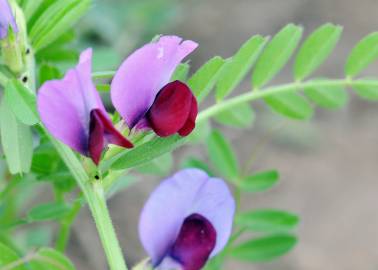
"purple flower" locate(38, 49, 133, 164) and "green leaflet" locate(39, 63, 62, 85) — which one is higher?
"green leaflet" locate(39, 63, 62, 85)

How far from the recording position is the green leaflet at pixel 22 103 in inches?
29.2

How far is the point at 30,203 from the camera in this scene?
2.36 meters

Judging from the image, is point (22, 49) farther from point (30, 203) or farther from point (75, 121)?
point (30, 203)

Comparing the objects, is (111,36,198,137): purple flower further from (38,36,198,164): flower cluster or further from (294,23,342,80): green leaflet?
(294,23,342,80): green leaflet

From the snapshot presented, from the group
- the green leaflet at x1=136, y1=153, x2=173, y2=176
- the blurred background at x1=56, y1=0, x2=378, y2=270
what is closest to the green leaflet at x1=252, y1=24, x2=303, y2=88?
the green leaflet at x1=136, y1=153, x2=173, y2=176

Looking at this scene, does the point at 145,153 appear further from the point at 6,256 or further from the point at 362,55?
the point at 362,55

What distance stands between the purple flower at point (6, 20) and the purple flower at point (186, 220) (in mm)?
209

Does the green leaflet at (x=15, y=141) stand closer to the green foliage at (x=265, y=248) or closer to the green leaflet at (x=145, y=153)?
the green leaflet at (x=145, y=153)

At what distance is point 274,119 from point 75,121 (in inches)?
86.9

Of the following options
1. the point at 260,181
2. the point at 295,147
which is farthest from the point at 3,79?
the point at 295,147

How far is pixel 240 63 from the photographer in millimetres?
940

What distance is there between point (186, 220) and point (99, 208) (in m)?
0.07

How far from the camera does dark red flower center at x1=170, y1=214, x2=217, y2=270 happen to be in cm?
74

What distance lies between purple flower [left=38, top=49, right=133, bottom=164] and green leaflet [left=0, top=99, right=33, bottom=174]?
0.09 metres
